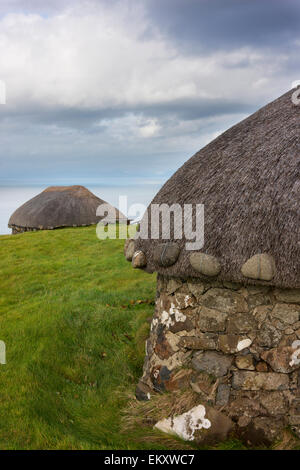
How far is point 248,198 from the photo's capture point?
4.59 metres

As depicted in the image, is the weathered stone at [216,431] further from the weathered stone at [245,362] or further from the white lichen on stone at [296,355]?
the white lichen on stone at [296,355]

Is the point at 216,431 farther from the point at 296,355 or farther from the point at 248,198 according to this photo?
the point at 248,198

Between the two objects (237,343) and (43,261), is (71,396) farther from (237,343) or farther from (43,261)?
(43,261)

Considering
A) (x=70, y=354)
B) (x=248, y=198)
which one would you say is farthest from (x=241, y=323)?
(x=70, y=354)

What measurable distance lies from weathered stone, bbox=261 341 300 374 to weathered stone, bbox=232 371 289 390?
0.09 metres

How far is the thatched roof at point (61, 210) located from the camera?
22.3m

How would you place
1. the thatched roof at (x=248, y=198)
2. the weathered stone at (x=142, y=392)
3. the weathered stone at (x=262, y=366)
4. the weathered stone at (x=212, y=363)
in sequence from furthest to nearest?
the weathered stone at (x=142, y=392)
the weathered stone at (x=212, y=363)
the weathered stone at (x=262, y=366)
the thatched roof at (x=248, y=198)

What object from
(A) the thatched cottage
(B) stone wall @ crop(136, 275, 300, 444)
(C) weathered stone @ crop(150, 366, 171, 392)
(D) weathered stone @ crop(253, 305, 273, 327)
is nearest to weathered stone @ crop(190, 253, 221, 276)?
(A) the thatched cottage

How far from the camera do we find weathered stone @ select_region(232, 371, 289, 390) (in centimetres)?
445

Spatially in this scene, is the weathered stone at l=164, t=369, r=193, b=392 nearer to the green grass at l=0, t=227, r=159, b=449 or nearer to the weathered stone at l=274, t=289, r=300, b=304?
the green grass at l=0, t=227, r=159, b=449

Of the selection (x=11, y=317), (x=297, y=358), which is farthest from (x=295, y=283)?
(x=11, y=317)

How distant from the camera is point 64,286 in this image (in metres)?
10.6

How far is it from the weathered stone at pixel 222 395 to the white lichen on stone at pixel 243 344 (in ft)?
1.55
